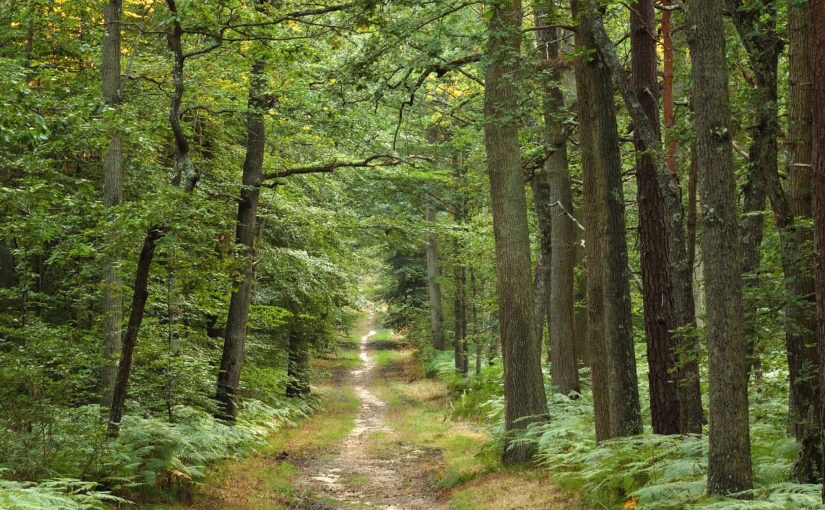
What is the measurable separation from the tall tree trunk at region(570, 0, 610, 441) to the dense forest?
0.12ft

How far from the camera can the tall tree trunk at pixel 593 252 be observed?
868 centimetres

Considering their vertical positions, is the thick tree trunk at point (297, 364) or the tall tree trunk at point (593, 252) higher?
the tall tree trunk at point (593, 252)

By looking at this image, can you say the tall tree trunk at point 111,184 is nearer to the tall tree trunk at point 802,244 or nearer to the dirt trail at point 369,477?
the dirt trail at point 369,477

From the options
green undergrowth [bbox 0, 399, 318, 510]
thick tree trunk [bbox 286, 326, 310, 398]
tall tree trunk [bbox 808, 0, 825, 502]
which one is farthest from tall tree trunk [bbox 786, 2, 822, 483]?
thick tree trunk [bbox 286, 326, 310, 398]

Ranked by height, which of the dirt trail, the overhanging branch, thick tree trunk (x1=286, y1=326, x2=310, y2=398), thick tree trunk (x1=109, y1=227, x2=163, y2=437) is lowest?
the dirt trail

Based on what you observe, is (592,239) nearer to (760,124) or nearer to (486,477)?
(760,124)

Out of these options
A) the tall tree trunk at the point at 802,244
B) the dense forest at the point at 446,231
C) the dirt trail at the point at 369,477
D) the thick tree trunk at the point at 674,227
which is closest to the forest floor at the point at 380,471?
the dirt trail at the point at 369,477

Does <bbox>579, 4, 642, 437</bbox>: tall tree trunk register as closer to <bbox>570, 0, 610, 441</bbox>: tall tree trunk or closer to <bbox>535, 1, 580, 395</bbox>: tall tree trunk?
<bbox>570, 0, 610, 441</bbox>: tall tree trunk

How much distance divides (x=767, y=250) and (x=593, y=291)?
2.78 meters

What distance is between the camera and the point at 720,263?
5152mm

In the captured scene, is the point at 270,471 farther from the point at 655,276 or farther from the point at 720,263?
the point at 720,263

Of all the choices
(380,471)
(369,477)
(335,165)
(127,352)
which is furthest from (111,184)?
(380,471)

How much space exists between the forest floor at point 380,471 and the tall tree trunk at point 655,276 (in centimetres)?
163

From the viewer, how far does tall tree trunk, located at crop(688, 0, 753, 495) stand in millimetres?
5117
